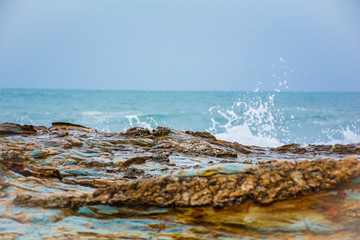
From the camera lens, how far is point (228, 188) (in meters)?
2.81

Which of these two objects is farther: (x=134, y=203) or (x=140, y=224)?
(x=134, y=203)

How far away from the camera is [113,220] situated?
2.70m

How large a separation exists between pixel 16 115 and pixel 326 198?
3486cm

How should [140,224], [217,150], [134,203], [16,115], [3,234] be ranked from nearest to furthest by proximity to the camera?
[3,234], [140,224], [134,203], [217,150], [16,115]

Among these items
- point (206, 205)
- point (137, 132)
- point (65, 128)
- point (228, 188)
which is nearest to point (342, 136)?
point (137, 132)

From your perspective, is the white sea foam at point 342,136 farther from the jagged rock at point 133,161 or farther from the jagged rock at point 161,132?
the jagged rock at point 133,161

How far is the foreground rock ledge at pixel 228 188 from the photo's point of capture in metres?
2.75

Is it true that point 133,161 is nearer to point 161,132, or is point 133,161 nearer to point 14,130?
point 161,132

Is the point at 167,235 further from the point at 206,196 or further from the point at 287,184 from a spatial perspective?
the point at 287,184

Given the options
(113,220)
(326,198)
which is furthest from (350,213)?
(113,220)

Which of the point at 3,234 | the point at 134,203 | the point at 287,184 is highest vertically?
the point at 287,184

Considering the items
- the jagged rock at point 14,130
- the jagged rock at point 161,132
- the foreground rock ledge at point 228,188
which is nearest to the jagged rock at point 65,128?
the jagged rock at point 14,130

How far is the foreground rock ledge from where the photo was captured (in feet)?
9.03

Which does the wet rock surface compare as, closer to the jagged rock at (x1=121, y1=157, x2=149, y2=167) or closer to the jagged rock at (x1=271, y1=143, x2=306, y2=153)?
the jagged rock at (x1=121, y1=157, x2=149, y2=167)
